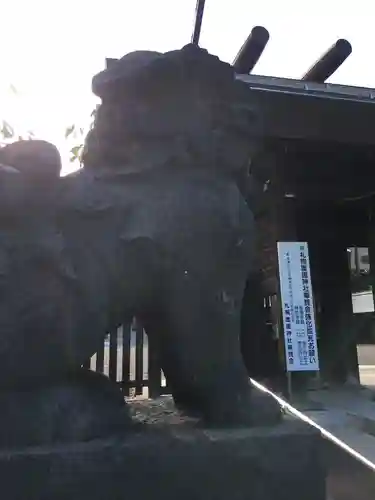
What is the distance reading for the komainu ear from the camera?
1646 mm

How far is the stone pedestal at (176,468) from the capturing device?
1395mm

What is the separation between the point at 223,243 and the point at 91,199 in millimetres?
438

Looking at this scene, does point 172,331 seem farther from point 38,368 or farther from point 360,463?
point 360,463

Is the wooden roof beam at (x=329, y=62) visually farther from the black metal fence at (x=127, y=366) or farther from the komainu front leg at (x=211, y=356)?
the komainu front leg at (x=211, y=356)

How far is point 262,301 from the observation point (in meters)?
6.61

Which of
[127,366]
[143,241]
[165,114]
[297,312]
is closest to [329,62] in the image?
[297,312]

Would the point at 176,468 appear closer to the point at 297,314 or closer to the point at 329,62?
the point at 297,314

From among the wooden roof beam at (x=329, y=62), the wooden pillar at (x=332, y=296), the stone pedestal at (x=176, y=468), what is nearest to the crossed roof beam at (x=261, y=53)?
the wooden roof beam at (x=329, y=62)

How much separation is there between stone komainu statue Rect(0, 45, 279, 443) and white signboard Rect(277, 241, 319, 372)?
3.87 m

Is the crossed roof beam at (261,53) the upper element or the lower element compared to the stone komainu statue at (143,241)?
upper

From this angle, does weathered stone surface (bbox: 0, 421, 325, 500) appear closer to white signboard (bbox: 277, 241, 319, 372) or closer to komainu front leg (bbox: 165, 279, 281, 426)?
komainu front leg (bbox: 165, 279, 281, 426)

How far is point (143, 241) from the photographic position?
1641mm

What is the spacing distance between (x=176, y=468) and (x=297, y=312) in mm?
4383

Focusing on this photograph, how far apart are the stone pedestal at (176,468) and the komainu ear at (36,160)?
0.80 m
